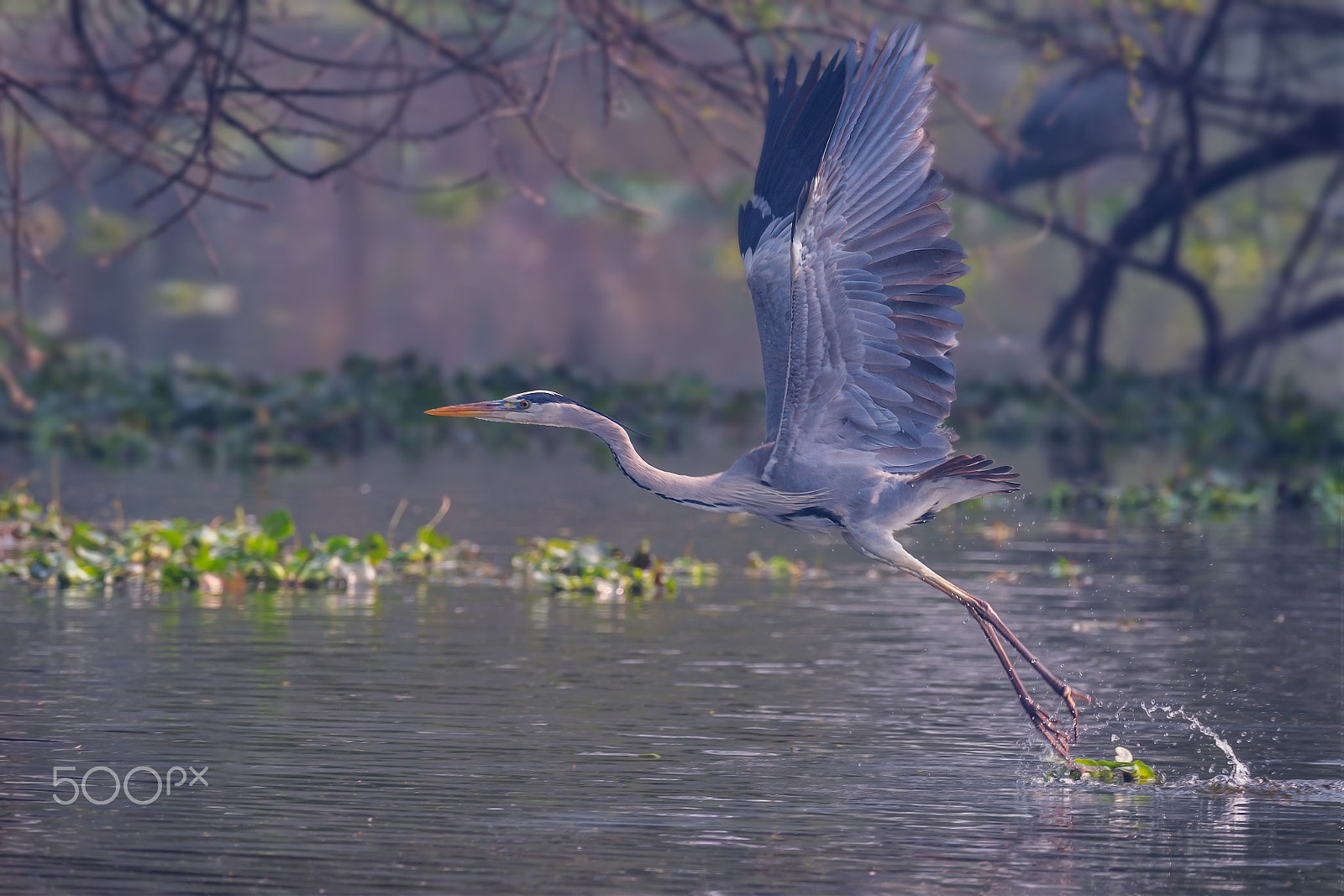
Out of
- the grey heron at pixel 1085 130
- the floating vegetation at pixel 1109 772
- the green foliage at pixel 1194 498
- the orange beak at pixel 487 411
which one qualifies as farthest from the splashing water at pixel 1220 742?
the grey heron at pixel 1085 130

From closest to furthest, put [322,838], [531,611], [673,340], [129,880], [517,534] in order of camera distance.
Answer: [129,880] → [322,838] → [531,611] → [517,534] → [673,340]

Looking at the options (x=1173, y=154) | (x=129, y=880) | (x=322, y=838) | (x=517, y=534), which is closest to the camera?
(x=129, y=880)

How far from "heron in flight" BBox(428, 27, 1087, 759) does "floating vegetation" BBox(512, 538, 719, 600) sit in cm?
301

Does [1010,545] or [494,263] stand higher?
[494,263]

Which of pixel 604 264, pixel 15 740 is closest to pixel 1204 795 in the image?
pixel 15 740

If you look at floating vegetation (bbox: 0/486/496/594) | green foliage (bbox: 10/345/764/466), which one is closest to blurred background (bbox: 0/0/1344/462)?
green foliage (bbox: 10/345/764/466)

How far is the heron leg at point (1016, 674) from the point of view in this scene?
797 cm

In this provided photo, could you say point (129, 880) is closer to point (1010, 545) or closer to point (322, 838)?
point (322, 838)

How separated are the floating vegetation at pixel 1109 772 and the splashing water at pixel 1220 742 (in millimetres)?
259

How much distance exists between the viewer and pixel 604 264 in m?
40.3

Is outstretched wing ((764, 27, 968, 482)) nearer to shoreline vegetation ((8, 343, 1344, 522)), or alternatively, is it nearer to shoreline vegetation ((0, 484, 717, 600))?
shoreline vegetation ((0, 484, 717, 600))

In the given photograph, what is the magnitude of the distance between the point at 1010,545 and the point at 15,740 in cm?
731

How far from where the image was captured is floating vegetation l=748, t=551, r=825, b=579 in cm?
1230

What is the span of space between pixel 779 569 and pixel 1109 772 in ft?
16.0
